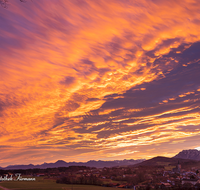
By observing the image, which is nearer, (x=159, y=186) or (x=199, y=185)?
(x=199, y=185)

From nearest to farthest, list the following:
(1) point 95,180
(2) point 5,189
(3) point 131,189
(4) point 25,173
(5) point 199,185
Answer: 1. (2) point 5,189
2. (5) point 199,185
3. (3) point 131,189
4. (1) point 95,180
5. (4) point 25,173

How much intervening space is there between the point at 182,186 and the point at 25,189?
286 ft

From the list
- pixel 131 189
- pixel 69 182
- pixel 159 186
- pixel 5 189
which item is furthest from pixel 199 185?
pixel 5 189

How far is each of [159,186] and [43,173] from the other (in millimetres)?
123878

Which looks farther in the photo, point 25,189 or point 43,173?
point 43,173

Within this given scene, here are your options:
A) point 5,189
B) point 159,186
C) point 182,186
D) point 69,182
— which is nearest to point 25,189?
point 5,189

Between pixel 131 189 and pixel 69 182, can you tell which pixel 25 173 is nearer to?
pixel 69 182

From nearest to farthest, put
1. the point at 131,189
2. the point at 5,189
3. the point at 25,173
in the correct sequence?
the point at 5,189, the point at 131,189, the point at 25,173

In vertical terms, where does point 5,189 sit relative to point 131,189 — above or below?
above

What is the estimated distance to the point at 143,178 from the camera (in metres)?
146

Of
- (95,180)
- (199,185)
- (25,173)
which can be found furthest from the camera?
(25,173)

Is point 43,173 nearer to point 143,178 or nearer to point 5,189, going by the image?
point 143,178

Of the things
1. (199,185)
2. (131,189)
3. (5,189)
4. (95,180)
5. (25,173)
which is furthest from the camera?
(25,173)

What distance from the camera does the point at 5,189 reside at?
79.6 meters
